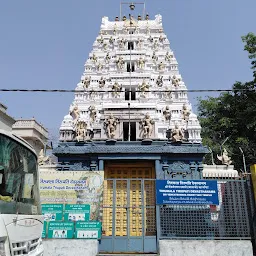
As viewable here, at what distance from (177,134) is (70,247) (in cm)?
799

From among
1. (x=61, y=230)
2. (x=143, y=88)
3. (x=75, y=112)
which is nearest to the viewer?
(x=61, y=230)

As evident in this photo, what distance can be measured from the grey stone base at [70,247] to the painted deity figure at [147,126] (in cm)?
676

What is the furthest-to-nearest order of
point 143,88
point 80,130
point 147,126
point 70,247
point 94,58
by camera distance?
point 94,58 → point 143,88 → point 80,130 → point 147,126 → point 70,247

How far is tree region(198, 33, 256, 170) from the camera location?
20.0 meters

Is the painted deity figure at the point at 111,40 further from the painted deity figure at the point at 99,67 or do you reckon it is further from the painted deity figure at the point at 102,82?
the painted deity figure at the point at 102,82

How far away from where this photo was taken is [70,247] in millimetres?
8922

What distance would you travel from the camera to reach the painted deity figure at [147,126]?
47.1 ft

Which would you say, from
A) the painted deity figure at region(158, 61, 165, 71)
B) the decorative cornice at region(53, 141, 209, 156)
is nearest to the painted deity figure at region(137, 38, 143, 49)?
the painted deity figure at region(158, 61, 165, 71)

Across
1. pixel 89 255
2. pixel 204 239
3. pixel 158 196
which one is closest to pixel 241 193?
pixel 204 239

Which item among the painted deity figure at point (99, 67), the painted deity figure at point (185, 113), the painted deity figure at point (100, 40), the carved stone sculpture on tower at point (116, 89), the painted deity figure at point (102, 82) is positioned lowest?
the painted deity figure at point (185, 113)

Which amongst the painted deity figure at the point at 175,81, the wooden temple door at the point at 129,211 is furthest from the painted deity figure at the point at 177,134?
the painted deity figure at the point at 175,81

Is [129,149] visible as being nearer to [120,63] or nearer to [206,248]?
[206,248]

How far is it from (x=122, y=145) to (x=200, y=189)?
527 centimetres

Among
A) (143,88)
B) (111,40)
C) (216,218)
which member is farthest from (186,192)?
(111,40)
